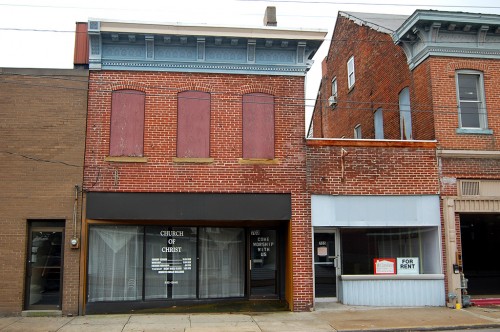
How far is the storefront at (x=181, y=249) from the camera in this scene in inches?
549

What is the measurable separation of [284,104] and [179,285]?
614 centimetres

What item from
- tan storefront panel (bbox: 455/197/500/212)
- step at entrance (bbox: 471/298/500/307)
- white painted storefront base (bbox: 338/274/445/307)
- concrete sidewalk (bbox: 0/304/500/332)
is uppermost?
tan storefront panel (bbox: 455/197/500/212)

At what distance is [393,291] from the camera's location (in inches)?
582

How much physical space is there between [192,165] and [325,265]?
513 centimetres

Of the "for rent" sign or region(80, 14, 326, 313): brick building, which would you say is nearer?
region(80, 14, 326, 313): brick building

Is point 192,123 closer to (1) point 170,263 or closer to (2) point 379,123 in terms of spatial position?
(1) point 170,263

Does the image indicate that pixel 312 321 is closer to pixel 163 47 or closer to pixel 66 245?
pixel 66 245

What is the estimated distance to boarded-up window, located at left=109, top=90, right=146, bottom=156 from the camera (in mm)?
14180

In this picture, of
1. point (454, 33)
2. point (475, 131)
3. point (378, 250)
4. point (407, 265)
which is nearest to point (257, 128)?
point (378, 250)

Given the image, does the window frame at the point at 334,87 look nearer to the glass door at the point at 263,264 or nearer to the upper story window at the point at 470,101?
the upper story window at the point at 470,101

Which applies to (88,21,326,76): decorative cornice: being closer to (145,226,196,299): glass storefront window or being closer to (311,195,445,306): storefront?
(311,195,445,306): storefront

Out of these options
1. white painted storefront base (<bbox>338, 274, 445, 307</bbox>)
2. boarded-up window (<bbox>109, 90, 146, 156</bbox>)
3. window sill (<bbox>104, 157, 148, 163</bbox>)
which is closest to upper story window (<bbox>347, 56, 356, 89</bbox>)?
white painted storefront base (<bbox>338, 274, 445, 307</bbox>)

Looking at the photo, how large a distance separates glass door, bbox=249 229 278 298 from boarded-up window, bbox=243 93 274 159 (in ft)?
8.09

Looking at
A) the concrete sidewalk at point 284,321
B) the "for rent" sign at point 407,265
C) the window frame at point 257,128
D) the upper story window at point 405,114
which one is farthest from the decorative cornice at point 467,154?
the window frame at point 257,128
